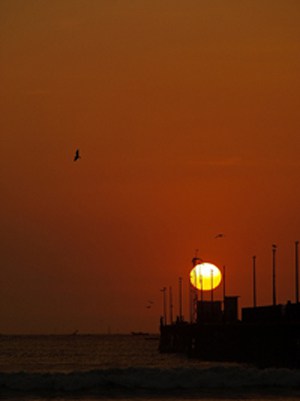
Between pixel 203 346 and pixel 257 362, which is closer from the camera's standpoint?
pixel 257 362

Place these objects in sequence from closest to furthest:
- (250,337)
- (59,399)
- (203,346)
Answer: (59,399), (250,337), (203,346)

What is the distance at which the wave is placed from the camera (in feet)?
204

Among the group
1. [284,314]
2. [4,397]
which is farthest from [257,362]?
[4,397]

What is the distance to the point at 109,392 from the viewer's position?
6053cm

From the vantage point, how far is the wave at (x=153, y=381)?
204 ft

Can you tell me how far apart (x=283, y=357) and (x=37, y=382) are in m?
25.3

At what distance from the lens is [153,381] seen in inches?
2512

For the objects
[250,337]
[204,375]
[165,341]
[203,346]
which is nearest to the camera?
[204,375]

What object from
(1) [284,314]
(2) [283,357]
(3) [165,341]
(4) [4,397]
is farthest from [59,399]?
(3) [165,341]

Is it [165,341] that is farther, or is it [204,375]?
[165,341]

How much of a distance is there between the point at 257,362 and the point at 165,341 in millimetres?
52365

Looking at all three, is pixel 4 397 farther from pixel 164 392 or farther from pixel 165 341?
pixel 165 341

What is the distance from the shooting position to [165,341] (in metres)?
143

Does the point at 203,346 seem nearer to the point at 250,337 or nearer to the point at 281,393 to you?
the point at 250,337
